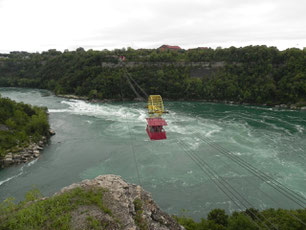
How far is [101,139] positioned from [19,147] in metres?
8.04

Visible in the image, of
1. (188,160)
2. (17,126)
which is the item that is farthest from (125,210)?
(17,126)

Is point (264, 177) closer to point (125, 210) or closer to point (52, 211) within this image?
point (125, 210)

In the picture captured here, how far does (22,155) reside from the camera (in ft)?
66.1

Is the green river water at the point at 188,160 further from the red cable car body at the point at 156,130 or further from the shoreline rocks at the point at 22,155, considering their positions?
the red cable car body at the point at 156,130

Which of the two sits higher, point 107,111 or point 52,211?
point 52,211

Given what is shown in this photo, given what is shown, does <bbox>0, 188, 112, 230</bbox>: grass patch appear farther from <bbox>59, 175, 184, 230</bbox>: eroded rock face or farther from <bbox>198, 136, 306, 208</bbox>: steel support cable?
<bbox>198, 136, 306, 208</bbox>: steel support cable

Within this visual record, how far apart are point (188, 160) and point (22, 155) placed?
15.2 meters

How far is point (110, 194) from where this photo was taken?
25.7 ft

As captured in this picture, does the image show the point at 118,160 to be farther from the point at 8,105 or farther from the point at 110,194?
the point at 8,105

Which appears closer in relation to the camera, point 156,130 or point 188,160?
point 156,130

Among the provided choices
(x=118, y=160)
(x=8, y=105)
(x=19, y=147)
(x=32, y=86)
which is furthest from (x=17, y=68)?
(x=118, y=160)

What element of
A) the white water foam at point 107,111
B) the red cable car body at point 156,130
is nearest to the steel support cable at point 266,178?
the red cable car body at point 156,130

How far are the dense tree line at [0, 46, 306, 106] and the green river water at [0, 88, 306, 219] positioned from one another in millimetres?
10435

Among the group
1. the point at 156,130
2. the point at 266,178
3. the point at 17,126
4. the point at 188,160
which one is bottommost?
the point at 266,178
